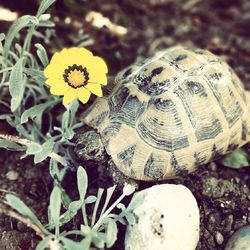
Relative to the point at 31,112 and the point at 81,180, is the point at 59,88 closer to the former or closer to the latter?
the point at 31,112

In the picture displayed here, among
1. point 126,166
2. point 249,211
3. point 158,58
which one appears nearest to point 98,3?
point 158,58

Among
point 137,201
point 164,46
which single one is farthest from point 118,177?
point 164,46

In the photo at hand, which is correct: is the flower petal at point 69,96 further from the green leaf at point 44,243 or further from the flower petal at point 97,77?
the green leaf at point 44,243

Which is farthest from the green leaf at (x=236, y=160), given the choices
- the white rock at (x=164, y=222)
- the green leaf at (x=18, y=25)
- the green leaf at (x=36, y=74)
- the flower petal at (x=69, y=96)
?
the green leaf at (x=18, y=25)

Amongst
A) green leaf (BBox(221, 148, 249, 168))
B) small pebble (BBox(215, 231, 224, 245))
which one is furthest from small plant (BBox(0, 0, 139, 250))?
green leaf (BBox(221, 148, 249, 168))

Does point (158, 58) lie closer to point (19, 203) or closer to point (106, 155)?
point (106, 155)

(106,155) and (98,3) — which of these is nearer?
(106,155)

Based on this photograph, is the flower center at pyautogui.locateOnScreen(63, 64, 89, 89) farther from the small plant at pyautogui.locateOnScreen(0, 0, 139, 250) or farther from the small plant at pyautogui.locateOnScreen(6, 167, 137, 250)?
the small plant at pyautogui.locateOnScreen(6, 167, 137, 250)
